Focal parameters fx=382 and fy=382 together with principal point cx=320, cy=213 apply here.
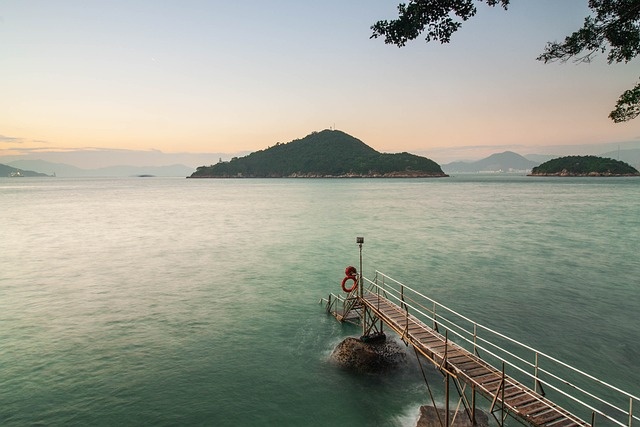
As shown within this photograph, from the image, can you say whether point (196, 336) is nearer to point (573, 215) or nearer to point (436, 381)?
point (436, 381)

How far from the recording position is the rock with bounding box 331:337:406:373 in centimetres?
1627

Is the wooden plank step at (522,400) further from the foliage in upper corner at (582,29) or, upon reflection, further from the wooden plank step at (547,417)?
the foliage in upper corner at (582,29)

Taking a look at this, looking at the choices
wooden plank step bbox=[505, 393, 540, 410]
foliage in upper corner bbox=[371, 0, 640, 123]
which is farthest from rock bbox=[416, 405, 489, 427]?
foliage in upper corner bbox=[371, 0, 640, 123]

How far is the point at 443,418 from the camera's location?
13.1 metres

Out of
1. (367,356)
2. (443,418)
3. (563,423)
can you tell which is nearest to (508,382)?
(563,423)

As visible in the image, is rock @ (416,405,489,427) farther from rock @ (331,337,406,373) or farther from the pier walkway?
rock @ (331,337,406,373)

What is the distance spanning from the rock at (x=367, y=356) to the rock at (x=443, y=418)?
114 inches

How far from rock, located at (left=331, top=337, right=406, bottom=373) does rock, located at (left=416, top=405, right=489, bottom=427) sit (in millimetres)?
2885

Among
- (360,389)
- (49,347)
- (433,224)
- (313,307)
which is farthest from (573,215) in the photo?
(49,347)

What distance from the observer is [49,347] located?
19562 mm

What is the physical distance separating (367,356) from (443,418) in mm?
4157

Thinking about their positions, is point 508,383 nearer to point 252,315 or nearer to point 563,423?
point 563,423

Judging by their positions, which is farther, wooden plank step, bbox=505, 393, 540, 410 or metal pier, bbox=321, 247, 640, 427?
wooden plank step, bbox=505, 393, 540, 410

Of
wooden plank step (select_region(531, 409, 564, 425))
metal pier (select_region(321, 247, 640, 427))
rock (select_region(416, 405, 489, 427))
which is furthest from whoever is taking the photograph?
rock (select_region(416, 405, 489, 427))
